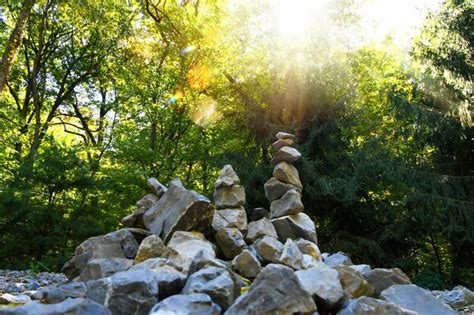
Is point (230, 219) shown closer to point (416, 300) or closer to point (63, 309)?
point (416, 300)

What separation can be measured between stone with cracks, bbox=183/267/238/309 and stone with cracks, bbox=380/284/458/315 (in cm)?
138

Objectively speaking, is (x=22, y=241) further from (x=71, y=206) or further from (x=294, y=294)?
(x=294, y=294)

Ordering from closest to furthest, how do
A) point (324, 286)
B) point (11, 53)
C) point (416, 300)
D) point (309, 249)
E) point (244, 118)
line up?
point (324, 286)
point (416, 300)
point (309, 249)
point (11, 53)
point (244, 118)

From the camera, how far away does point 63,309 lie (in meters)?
2.56

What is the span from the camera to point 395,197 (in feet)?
38.7

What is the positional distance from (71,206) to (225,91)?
22.9 ft

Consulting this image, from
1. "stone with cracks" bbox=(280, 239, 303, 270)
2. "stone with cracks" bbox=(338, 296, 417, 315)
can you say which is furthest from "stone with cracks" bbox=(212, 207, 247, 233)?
"stone with cracks" bbox=(338, 296, 417, 315)

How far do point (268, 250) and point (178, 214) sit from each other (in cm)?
115

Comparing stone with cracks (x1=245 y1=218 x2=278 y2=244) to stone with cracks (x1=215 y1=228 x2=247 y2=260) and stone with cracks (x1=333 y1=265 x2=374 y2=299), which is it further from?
stone with cracks (x1=333 y1=265 x2=374 y2=299)

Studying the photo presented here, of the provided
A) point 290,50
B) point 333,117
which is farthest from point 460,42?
point 290,50

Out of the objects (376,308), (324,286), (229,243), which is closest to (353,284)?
(324,286)

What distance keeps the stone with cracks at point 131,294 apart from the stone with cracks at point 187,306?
166mm

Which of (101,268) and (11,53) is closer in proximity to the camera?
(101,268)

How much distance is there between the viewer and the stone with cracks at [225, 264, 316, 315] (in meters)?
2.79
